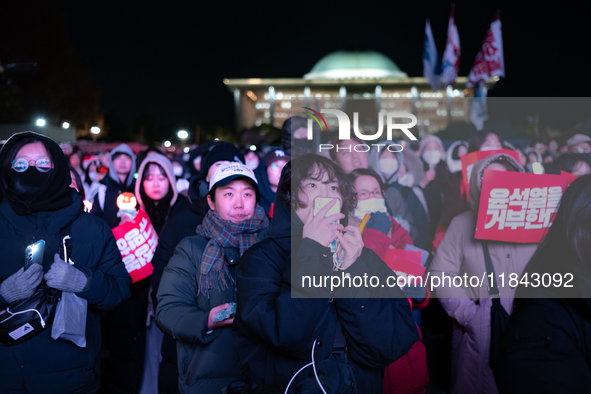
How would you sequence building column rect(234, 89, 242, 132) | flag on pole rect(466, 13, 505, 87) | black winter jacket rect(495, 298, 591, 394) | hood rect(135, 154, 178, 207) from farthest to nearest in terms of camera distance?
building column rect(234, 89, 242, 132), flag on pole rect(466, 13, 505, 87), hood rect(135, 154, 178, 207), black winter jacket rect(495, 298, 591, 394)

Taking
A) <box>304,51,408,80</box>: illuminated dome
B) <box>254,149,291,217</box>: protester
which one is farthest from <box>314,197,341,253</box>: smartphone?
<box>304,51,408,80</box>: illuminated dome

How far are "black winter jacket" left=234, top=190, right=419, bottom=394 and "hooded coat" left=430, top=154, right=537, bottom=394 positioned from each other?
3.85ft

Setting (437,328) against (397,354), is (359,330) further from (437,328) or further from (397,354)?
(437,328)

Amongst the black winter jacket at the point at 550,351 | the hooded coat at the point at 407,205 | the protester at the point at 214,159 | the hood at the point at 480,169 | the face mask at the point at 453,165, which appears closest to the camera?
the black winter jacket at the point at 550,351

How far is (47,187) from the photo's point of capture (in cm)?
213

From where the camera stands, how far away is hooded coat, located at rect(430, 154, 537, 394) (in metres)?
2.57

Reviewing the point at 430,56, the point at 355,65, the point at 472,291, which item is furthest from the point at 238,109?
the point at 472,291

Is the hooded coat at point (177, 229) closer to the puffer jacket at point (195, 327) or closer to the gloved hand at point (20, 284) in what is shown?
the puffer jacket at point (195, 327)

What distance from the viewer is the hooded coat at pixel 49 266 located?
2.05 meters

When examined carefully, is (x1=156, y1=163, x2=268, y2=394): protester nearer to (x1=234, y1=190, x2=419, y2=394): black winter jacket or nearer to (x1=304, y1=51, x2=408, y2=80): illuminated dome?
(x1=234, y1=190, x2=419, y2=394): black winter jacket

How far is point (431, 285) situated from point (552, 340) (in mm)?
1371

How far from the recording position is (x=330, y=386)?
1.50 meters

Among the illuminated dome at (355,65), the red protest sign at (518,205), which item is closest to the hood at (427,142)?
the red protest sign at (518,205)

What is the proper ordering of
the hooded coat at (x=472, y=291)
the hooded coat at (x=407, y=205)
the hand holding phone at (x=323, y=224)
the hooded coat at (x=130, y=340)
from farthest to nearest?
1. the hooded coat at (x=407, y=205)
2. the hooded coat at (x=130, y=340)
3. the hooded coat at (x=472, y=291)
4. the hand holding phone at (x=323, y=224)
